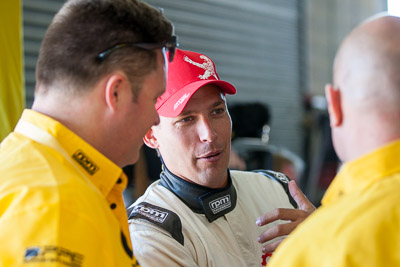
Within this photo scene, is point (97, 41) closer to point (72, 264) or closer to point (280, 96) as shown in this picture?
point (72, 264)

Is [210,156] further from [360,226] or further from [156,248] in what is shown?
[360,226]

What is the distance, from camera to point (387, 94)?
923mm

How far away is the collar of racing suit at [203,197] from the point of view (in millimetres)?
1731

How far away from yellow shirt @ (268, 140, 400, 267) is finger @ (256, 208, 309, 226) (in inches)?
26.3

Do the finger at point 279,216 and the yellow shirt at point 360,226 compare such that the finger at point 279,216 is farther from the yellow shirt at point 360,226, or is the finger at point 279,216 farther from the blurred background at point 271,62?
the blurred background at point 271,62

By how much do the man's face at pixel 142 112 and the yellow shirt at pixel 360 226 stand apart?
1.75 feet

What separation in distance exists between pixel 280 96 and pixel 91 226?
20.9ft

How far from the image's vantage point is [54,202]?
937mm

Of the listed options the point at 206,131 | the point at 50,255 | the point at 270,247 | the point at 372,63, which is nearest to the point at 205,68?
the point at 206,131

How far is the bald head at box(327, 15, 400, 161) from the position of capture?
36.4 inches

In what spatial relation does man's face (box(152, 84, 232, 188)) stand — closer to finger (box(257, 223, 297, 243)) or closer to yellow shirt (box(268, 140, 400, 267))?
finger (box(257, 223, 297, 243))

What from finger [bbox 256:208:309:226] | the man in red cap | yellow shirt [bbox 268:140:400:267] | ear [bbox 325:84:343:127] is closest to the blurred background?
the man in red cap

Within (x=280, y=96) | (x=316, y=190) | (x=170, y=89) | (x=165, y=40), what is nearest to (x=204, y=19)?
(x=280, y=96)

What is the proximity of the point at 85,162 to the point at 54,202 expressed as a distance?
19 cm
